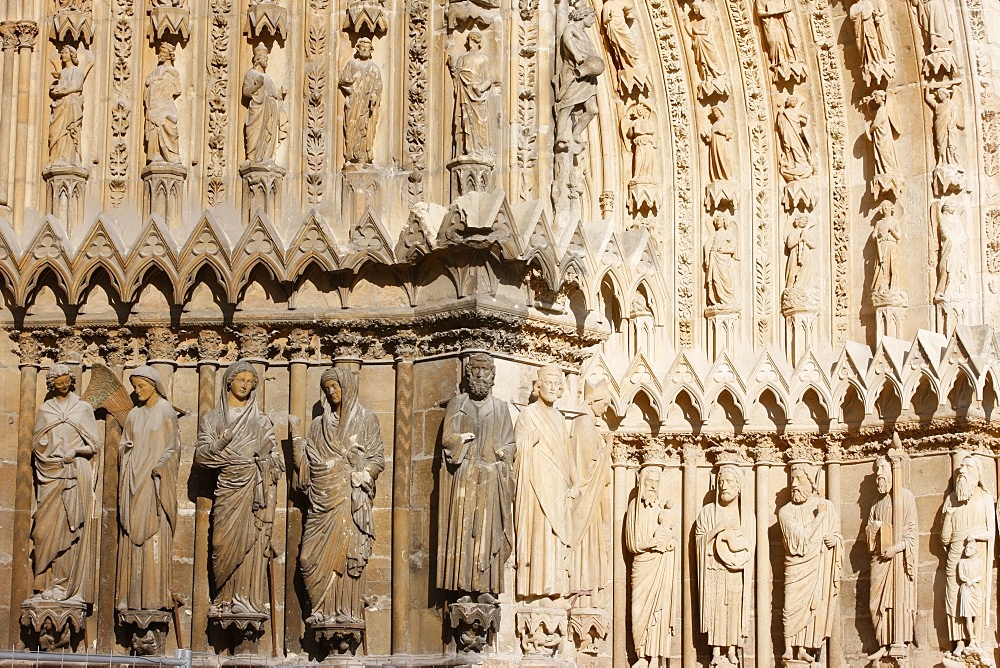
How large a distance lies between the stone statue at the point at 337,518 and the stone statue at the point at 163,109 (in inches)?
96.7

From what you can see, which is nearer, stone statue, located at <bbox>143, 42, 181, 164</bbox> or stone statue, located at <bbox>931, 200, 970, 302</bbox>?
stone statue, located at <bbox>143, 42, 181, 164</bbox>

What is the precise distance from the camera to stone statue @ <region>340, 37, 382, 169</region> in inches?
660

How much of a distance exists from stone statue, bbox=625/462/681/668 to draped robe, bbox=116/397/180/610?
4.47m

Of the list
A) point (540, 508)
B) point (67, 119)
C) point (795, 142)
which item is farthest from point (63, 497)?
point (795, 142)

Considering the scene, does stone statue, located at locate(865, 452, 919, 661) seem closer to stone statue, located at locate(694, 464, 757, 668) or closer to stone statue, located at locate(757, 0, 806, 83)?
stone statue, located at locate(694, 464, 757, 668)

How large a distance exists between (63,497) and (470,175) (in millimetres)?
3735

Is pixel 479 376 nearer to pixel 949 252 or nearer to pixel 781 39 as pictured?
pixel 949 252

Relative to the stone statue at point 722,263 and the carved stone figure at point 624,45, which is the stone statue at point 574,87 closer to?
the carved stone figure at point 624,45

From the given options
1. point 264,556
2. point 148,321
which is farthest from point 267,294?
point 264,556

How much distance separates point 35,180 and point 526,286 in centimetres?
379

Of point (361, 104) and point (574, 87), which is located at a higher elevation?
point (574, 87)

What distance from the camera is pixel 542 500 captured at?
54.6ft

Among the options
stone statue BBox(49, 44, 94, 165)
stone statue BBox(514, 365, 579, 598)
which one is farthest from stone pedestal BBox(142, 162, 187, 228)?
stone statue BBox(514, 365, 579, 598)

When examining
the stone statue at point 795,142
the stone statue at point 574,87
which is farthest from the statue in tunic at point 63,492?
the stone statue at point 795,142
